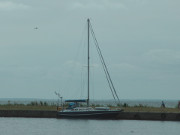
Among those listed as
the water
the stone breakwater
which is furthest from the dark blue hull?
the stone breakwater

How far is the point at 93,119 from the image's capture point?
5556 cm

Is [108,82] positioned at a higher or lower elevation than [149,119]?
higher

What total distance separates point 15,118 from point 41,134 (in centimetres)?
1200

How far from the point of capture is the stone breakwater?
168 feet

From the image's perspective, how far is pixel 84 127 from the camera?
51281mm

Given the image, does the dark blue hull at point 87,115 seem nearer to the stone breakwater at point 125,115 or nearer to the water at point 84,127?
the water at point 84,127

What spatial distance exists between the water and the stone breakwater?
1.63ft

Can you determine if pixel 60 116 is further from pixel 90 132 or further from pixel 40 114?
pixel 90 132

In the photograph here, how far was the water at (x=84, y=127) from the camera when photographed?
1879 inches

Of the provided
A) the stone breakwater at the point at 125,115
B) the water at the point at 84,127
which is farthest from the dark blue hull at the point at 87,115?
the stone breakwater at the point at 125,115

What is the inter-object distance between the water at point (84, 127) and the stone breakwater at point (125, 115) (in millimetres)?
497

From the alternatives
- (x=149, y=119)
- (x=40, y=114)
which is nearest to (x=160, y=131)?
(x=149, y=119)

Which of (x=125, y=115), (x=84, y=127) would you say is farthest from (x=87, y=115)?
(x=125, y=115)

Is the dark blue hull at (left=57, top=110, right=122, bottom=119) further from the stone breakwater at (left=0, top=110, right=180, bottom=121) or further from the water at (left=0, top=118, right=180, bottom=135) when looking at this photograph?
the stone breakwater at (left=0, top=110, right=180, bottom=121)
